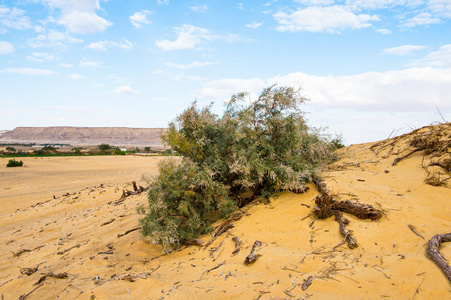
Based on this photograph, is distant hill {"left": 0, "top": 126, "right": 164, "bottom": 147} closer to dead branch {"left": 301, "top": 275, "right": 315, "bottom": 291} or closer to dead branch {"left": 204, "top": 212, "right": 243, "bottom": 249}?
dead branch {"left": 204, "top": 212, "right": 243, "bottom": 249}

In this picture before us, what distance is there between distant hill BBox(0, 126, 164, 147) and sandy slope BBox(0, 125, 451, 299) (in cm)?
10052

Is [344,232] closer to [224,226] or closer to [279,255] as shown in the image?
[279,255]

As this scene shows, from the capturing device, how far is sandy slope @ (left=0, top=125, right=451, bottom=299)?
3568 millimetres

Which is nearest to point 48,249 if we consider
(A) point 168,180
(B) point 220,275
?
(A) point 168,180

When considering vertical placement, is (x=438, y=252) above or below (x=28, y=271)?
above

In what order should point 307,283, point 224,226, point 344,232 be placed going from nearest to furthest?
point 307,283
point 344,232
point 224,226

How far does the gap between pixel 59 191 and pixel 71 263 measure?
39.2 feet

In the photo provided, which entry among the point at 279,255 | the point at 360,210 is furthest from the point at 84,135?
the point at 360,210

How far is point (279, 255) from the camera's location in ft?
15.1

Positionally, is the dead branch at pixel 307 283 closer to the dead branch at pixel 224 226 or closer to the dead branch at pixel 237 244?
the dead branch at pixel 237 244

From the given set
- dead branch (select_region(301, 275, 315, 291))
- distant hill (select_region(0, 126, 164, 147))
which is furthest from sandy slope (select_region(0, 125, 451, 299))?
distant hill (select_region(0, 126, 164, 147))

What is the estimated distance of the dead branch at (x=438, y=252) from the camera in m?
3.31

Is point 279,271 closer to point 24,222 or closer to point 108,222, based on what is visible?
point 108,222

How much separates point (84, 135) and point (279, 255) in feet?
400
